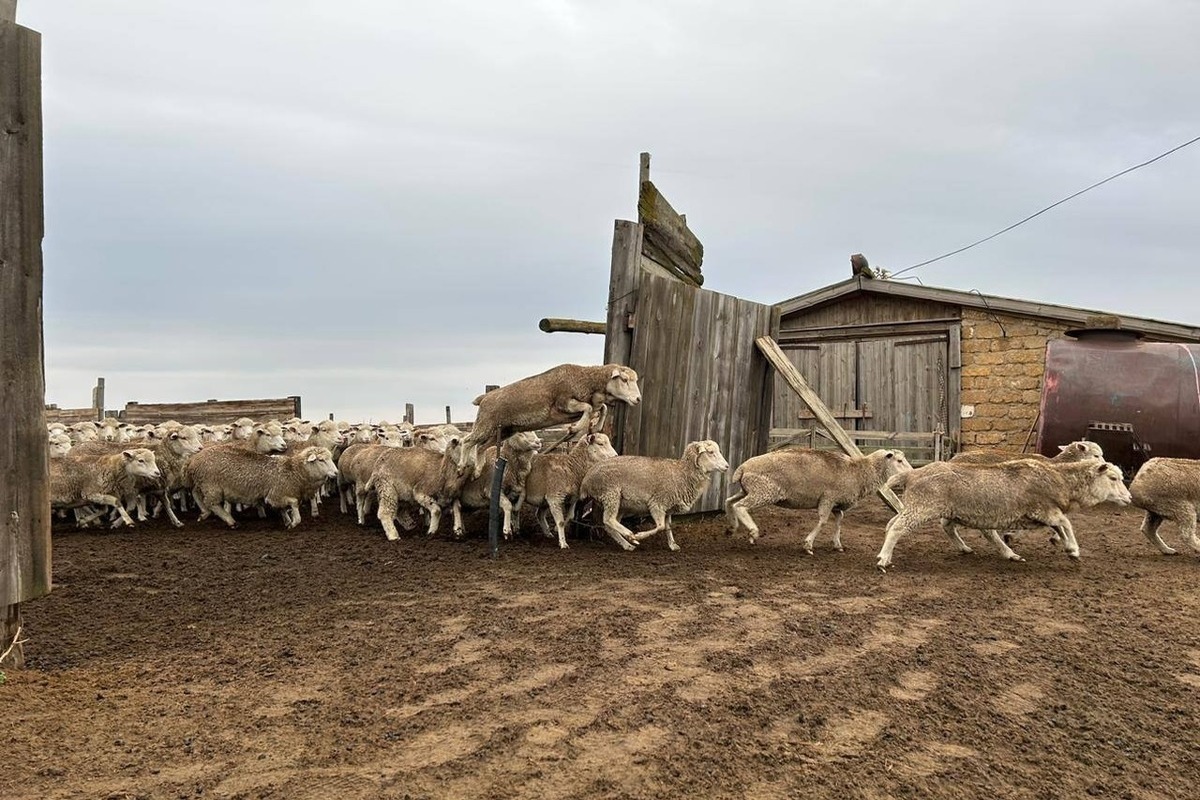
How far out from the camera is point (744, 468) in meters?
9.16

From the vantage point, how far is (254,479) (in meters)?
10.9

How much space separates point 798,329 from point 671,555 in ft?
35.7

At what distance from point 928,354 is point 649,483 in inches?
390

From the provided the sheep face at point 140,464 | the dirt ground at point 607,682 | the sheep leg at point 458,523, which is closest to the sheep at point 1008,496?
the dirt ground at point 607,682

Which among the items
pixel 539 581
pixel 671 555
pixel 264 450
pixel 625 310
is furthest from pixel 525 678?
pixel 264 450

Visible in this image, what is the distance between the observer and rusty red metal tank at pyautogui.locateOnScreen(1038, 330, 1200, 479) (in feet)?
39.7

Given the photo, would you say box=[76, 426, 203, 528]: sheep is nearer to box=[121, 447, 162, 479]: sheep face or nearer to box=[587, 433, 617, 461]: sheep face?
box=[121, 447, 162, 479]: sheep face

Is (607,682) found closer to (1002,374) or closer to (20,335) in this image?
(20,335)

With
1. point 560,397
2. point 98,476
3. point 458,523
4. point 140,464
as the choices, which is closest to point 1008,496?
point 560,397

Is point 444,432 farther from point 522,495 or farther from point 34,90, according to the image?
point 34,90

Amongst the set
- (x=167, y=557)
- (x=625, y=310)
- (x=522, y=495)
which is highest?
(x=625, y=310)

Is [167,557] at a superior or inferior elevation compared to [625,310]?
inferior

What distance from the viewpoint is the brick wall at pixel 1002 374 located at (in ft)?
49.4

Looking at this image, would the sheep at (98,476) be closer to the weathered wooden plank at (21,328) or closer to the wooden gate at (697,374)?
the wooden gate at (697,374)
